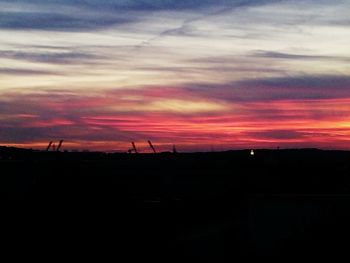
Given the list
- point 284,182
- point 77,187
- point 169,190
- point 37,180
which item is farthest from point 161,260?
point 169,190

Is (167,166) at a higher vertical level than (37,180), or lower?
lower

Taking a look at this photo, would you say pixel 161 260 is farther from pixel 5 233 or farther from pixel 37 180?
pixel 37 180

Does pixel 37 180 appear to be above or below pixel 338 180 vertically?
above

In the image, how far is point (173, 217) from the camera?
34156 mm

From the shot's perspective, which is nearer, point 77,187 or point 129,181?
point 77,187

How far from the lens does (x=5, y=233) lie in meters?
29.0

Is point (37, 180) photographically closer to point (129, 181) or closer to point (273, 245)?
point (129, 181)

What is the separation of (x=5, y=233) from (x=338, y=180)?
21593 millimetres

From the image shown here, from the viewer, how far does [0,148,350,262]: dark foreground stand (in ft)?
85.1

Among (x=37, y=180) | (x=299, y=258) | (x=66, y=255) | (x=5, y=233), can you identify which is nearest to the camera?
(x=299, y=258)

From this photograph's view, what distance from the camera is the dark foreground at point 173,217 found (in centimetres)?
2594

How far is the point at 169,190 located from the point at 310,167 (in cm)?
932

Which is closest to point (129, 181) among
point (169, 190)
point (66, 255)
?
point (169, 190)

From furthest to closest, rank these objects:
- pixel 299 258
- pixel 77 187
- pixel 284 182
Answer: pixel 284 182, pixel 77 187, pixel 299 258
